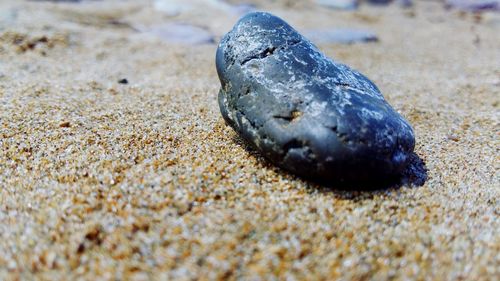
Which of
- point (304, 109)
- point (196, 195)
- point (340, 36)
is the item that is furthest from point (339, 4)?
point (196, 195)

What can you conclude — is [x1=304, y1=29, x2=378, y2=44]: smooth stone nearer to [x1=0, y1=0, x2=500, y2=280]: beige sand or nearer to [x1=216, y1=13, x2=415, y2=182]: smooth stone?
[x1=0, y1=0, x2=500, y2=280]: beige sand

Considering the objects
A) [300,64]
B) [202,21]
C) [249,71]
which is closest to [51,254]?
[249,71]

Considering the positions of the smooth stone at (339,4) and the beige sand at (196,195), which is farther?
the smooth stone at (339,4)

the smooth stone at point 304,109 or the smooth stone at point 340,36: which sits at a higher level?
the smooth stone at point 304,109

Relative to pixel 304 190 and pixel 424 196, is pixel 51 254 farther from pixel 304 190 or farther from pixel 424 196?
pixel 424 196

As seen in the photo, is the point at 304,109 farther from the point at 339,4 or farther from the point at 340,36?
the point at 339,4

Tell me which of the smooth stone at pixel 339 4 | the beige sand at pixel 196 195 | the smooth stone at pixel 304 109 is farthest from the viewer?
the smooth stone at pixel 339 4

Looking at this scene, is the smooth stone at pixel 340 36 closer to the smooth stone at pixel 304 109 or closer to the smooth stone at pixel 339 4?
the smooth stone at pixel 339 4

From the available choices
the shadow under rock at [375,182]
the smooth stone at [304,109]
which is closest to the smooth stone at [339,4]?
the smooth stone at [304,109]
